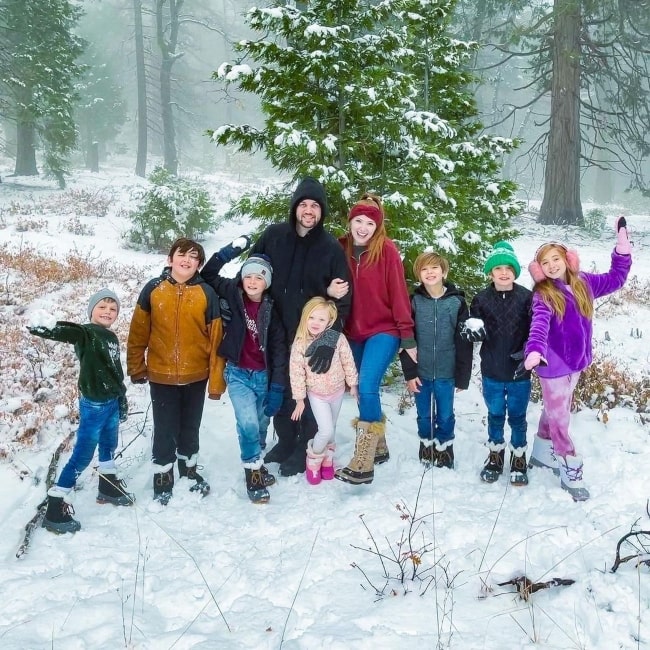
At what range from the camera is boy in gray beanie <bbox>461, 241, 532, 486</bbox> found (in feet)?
13.1

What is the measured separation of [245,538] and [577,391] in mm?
4027

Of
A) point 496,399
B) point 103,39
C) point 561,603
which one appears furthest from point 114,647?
point 103,39

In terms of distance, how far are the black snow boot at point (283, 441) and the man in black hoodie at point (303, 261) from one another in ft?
0.65

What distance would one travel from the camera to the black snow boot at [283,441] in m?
4.61

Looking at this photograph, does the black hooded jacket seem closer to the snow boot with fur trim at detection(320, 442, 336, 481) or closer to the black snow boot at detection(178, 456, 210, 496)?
the snow boot with fur trim at detection(320, 442, 336, 481)

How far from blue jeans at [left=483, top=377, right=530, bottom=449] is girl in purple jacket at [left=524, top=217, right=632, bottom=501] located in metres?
0.19

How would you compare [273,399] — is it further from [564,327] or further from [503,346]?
[564,327]

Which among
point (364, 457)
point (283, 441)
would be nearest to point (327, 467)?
point (364, 457)

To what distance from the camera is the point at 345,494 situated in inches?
160

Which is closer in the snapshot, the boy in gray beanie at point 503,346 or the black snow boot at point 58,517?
the black snow boot at point 58,517

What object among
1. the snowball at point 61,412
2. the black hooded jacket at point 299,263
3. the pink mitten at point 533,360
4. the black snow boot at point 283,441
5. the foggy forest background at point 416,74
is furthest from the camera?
the foggy forest background at point 416,74

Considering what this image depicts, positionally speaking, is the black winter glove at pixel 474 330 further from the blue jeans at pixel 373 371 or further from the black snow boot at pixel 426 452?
the black snow boot at pixel 426 452

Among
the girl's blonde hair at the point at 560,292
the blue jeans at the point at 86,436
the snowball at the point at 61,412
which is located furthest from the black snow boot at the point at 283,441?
the girl's blonde hair at the point at 560,292

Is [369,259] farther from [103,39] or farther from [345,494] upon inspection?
[103,39]
